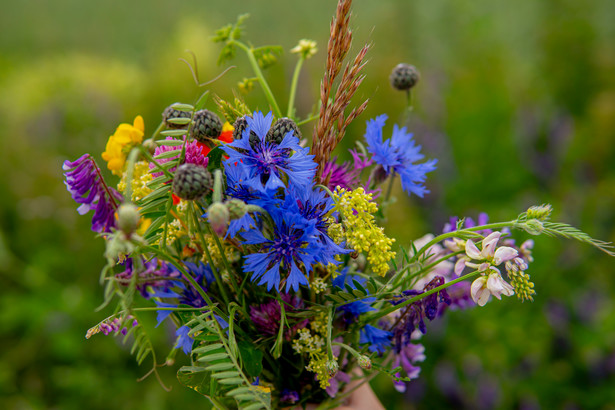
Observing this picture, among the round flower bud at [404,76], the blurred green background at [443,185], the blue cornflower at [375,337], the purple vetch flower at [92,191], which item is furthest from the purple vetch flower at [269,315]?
the blurred green background at [443,185]

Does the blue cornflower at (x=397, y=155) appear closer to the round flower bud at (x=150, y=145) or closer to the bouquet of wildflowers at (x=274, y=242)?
the bouquet of wildflowers at (x=274, y=242)

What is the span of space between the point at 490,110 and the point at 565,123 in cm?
40

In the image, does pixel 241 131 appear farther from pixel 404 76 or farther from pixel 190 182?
pixel 404 76

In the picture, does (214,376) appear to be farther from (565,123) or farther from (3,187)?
(565,123)

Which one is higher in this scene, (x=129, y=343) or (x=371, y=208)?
(x=371, y=208)

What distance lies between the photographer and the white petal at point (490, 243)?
1.80 ft

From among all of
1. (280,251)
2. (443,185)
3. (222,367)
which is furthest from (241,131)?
(443,185)

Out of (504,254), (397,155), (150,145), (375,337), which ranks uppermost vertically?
(150,145)

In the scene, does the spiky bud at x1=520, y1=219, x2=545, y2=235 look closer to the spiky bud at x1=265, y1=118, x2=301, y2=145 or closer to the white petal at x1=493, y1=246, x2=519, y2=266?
the white petal at x1=493, y1=246, x2=519, y2=266

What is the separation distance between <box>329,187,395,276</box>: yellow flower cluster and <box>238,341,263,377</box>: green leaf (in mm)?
170

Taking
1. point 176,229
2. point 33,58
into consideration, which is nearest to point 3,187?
point 176,229

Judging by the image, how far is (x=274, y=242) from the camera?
562 mm

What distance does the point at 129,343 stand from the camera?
183 cm

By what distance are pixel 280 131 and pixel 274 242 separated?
0.42 ft
